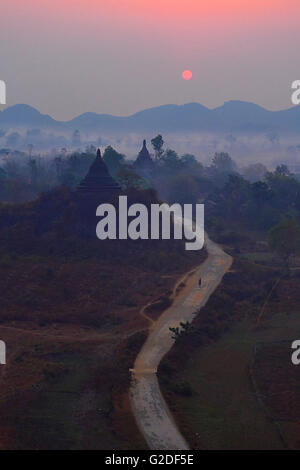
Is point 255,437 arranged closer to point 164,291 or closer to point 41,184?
point 164,291

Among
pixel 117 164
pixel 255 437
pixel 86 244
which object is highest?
pixel 117 164

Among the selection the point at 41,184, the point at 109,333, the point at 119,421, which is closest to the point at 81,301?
the point at 109,333
